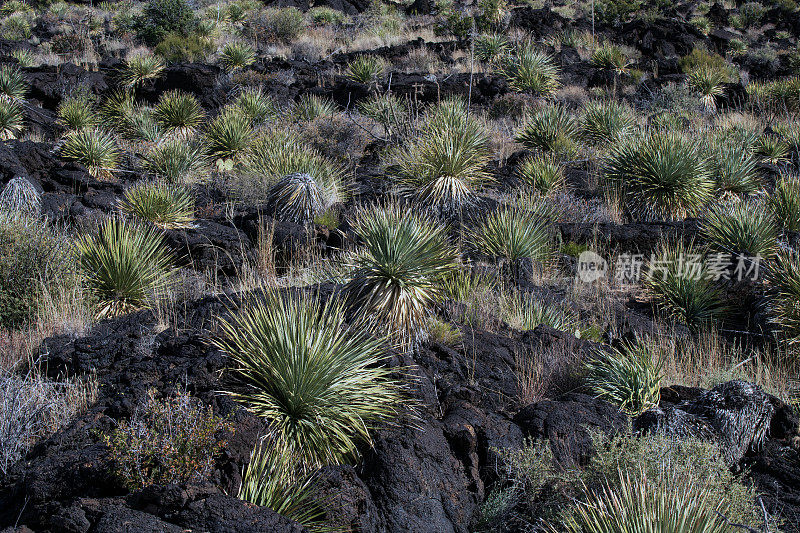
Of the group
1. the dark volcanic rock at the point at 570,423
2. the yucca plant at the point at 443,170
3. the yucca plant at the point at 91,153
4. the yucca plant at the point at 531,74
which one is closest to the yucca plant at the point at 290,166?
the yucca plant at the point at 443,170

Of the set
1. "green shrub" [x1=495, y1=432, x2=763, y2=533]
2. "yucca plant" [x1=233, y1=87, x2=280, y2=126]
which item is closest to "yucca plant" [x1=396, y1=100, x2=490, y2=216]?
"yucca plant" [x1=233, y1=87, x2=280, y2=126]

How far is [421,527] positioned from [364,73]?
17614 millimetres

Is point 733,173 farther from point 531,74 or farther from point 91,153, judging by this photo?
point 91,153

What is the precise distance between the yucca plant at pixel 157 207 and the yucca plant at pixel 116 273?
7.32 feet

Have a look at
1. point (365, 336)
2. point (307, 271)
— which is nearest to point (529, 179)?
point (307, 271)

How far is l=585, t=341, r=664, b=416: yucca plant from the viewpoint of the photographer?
5926 millimetres

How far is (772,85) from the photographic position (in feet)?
68.3

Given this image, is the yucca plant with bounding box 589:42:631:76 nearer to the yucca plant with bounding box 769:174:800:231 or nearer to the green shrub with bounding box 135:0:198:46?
the yucca plant with bounding box 769:174:800:231

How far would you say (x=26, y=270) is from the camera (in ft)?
23.4

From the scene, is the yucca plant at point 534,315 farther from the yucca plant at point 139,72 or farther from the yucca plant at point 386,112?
the yucca plant at point 139,72

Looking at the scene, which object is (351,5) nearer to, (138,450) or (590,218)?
(590,218)

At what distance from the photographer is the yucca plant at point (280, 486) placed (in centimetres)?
398

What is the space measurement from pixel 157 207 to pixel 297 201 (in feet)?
7.20

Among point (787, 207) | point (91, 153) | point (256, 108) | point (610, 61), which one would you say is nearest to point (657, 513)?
point (787, 207)
